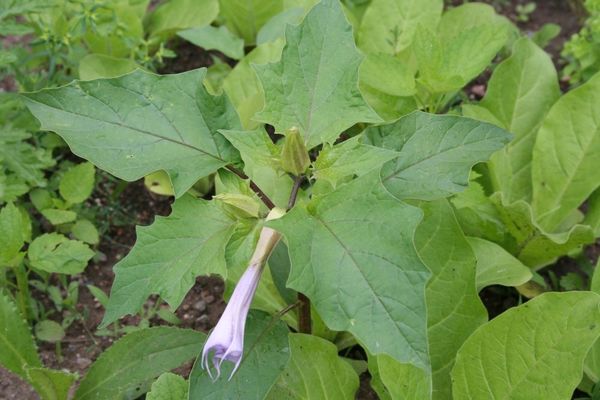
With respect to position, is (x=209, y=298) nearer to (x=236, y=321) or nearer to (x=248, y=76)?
(x=248, y=76)

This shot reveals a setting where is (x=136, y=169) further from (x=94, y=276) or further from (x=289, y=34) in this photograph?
(x=94, y=276)

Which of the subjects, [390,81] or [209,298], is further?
[209,298]

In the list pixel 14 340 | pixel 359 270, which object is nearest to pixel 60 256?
pixel 14 340

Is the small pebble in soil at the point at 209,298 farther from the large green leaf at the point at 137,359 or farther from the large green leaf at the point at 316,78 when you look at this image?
the large green leaf at the point at 316,78

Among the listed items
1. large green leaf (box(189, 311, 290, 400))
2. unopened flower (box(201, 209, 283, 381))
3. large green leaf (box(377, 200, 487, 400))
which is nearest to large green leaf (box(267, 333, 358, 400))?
large green leaf (box(189, 311, 290, 400))

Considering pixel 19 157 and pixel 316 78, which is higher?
pixel 316 78

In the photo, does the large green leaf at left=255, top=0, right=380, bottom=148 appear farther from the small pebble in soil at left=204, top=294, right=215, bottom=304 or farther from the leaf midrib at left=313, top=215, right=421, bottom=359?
the small pebble in soil at left=204, top=294, right=215, bottom=304

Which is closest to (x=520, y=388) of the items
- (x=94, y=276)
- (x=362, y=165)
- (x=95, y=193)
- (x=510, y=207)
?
(x=510, y=207)
